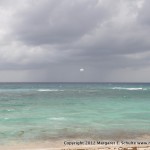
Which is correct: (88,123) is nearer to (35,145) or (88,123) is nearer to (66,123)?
(66,123)

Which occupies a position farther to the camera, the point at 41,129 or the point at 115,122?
the point at 115,122

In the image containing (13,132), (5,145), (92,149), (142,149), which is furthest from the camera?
(13,132)

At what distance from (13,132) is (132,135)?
10.7 meters

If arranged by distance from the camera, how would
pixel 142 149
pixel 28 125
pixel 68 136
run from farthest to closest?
1. pixel 28 125
2. pixel 68 136
3. pixel 142 149

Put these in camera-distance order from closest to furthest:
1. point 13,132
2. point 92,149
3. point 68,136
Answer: point 92,149
point 68,136
point 13,132

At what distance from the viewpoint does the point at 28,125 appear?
1215 inches

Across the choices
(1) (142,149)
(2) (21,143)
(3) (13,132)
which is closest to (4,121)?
(3) (13,132)

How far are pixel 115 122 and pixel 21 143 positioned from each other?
13.5 m

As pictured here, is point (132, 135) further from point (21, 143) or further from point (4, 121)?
point (4, 121)

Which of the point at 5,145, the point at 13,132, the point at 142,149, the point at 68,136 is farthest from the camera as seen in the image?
the point at 13,132

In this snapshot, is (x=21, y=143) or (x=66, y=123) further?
(x=66, y=123)

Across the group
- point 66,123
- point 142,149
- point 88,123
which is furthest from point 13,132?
point 142,149

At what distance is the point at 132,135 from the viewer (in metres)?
25.2

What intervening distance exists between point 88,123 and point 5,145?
39.7ft
